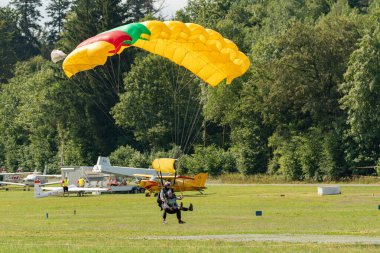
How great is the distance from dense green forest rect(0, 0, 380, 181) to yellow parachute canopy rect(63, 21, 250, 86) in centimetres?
1083

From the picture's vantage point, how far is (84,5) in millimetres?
95188

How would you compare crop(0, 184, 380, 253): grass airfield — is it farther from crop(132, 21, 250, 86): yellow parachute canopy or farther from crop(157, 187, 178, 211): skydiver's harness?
crop(132, 21, 250, 86): yellow parachute canopy

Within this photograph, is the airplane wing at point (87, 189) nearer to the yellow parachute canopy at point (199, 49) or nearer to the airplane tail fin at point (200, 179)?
the airplane tail fin at point (200, 179)

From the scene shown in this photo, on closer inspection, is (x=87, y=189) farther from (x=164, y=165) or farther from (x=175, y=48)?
(x=175, y=48)

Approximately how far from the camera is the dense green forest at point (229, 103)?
215 ft

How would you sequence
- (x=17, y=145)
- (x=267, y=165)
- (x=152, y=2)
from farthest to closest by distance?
(x=152, y=2) < (x=17, y=145) < (x=267, y=165)

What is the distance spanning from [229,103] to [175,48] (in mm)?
48271

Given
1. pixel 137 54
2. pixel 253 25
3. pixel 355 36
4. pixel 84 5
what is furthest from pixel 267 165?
pixel 253 25

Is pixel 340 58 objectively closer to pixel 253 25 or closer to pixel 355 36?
pixel 355 36

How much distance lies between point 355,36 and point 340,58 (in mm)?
2278

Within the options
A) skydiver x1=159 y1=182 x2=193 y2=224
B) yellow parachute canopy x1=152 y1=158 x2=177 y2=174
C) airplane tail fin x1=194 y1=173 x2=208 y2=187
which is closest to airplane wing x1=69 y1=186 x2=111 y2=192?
airplane tail fin x1=194 y1=173 x2=208 y2=187

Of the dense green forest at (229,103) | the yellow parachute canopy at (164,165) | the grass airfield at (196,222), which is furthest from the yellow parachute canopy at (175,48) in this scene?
the dense green forest at (229,103)

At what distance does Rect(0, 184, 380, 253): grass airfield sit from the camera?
2155cm

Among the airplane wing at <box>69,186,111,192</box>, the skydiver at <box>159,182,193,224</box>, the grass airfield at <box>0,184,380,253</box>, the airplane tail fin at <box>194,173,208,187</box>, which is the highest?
the airplane tail fin at <box>194,173,208,187</box>
